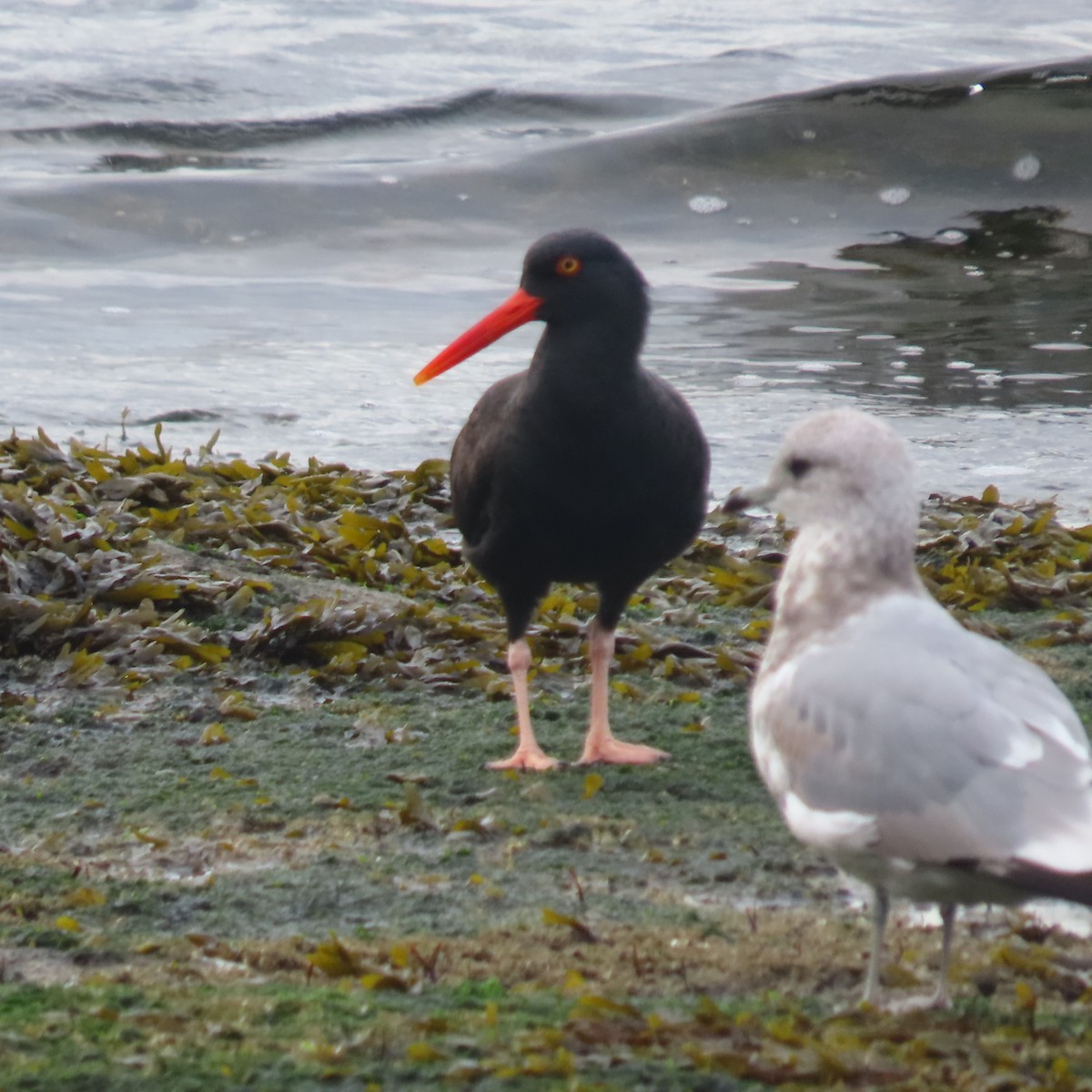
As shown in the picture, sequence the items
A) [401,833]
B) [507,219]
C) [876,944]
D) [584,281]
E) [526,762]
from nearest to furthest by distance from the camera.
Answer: [876,944], [401,833], [526,762], [584,281], [507,219]

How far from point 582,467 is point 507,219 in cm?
1088

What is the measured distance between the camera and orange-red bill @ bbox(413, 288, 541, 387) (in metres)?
4.96

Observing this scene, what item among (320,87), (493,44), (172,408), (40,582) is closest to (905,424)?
(172,408)

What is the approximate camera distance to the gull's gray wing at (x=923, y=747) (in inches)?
95.2

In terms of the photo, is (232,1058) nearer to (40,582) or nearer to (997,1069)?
(997,1069)

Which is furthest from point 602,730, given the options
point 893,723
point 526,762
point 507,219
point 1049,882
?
point 507,219

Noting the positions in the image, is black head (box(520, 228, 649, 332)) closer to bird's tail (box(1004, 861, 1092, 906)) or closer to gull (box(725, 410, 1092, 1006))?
gull (box(725, 410, 1092, 1006))

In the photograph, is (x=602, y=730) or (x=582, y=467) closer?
(x=582, y=467)

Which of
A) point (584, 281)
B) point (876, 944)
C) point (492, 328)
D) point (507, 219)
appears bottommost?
point (876, 944)

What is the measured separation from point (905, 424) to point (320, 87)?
14571 mm

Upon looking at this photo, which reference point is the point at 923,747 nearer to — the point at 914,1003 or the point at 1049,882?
the point at 1049,882

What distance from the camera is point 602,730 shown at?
15.3ft

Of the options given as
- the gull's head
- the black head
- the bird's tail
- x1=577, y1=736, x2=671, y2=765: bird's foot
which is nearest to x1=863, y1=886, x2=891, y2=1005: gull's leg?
the bird's tail

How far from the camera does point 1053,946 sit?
313 centimetres
